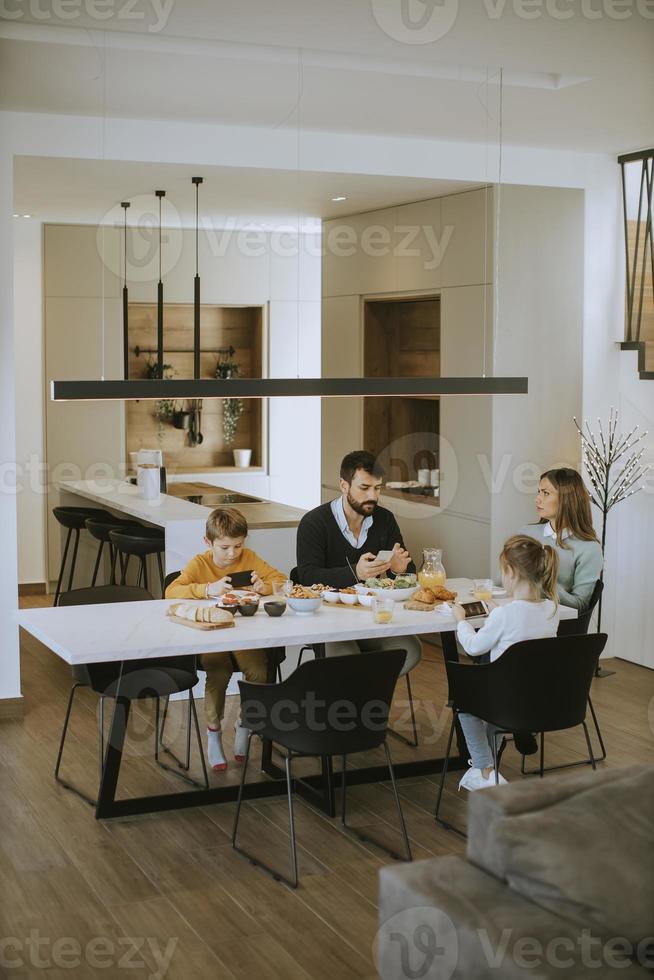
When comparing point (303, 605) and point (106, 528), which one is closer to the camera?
point (303, 605)

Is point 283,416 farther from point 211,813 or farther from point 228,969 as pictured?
point 228,969

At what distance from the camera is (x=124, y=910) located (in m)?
3.51

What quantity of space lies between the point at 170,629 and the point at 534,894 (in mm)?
2035

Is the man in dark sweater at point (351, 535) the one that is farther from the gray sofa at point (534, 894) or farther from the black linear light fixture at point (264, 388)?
the gray sofa at point (534, 894)

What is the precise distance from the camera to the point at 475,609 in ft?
14.7

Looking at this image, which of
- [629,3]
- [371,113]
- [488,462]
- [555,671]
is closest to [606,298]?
[488,462]

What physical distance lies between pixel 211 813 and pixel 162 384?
1695 millimetres

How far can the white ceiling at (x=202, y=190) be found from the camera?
19.6 ft

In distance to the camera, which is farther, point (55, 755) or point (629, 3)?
point (55, 755)

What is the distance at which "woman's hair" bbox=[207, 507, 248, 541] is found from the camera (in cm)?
462

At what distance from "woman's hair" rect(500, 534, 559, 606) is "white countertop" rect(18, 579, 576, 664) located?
382mm

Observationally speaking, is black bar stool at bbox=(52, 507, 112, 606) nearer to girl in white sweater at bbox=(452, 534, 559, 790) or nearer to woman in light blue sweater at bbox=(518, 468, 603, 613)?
woman in light blue sweater at bbox=(518, 468, 603, 613)

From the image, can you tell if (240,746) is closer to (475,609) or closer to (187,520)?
(475,609)

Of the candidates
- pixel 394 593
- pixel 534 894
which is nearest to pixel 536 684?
pixel 394 593
